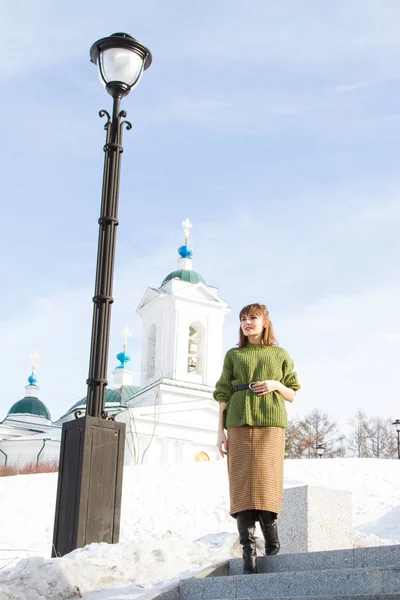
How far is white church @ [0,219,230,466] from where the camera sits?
31594mm

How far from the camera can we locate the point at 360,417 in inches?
2063

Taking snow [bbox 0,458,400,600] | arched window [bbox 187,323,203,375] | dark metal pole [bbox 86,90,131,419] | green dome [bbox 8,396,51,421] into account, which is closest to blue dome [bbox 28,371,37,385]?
green dome [bbox 8,396,51,421]

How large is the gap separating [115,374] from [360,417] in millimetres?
18612

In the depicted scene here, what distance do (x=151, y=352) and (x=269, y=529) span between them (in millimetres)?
31991

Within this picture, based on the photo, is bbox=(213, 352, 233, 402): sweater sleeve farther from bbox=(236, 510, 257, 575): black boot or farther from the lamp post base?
the lamp post base

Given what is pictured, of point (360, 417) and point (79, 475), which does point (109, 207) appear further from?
point (360, 417)

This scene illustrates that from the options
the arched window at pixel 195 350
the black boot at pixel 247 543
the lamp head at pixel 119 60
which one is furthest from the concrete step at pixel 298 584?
the arched window at pixel 195 350

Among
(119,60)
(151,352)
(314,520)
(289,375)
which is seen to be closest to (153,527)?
(314,520)

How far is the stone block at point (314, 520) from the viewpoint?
6.56m

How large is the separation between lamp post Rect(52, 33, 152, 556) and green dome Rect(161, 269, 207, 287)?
→ 29702mm

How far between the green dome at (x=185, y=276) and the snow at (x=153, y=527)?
18782 mm

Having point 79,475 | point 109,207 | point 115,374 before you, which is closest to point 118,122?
point 109,207

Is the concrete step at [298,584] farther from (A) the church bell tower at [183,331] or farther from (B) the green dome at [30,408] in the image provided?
(B) the green dome at [30,408]

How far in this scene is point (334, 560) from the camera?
4.51 m
